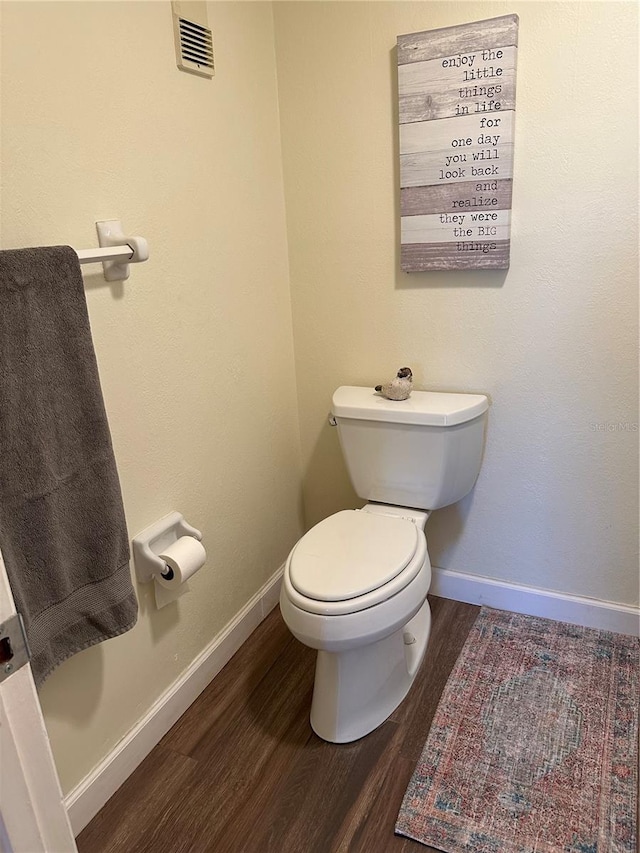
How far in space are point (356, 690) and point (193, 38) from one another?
1.70 metres

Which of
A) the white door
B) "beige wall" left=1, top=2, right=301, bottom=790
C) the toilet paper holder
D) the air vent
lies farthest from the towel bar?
the white door

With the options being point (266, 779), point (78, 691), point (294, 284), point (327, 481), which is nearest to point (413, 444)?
point (327, 481)

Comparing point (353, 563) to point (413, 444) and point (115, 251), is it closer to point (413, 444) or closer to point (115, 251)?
point (413, 444)

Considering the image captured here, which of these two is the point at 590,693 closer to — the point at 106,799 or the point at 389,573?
the point at 389,573

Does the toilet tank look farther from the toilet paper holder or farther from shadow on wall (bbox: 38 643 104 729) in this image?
shadow on wall (bbox: 38 643 104 729)

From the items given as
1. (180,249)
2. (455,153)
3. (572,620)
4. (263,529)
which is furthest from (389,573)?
(455,153)

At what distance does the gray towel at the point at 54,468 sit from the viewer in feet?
3.46

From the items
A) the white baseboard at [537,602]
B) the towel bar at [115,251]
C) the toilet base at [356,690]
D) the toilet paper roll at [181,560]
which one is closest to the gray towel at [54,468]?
the towel bar at [115,251]

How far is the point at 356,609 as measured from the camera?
1.42 m

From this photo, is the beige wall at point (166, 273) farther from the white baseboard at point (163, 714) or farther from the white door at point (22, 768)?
the white door at point (22, 768)

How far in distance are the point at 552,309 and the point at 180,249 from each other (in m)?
1.04

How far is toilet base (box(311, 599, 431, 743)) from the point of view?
5.15 ft

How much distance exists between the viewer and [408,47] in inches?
65.2

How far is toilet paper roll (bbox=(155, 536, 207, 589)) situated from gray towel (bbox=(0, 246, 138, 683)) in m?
0.19
